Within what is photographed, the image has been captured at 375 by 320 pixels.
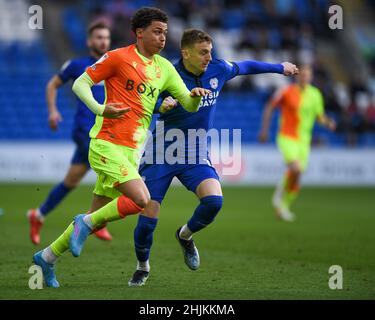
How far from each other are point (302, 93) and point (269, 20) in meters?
12.3

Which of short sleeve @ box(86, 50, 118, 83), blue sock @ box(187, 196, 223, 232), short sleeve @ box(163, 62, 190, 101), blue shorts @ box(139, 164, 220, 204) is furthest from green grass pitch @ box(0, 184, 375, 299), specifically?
short sleeve @ box(86, 50, 118, 83)

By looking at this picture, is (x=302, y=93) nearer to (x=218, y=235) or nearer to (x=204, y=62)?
(x=218, y=235)

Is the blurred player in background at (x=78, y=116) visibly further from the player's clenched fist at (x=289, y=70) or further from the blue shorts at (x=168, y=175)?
the player's clenched fist at (x=289, y=70)

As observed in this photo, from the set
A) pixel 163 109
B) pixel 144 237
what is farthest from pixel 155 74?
pixel 144 237

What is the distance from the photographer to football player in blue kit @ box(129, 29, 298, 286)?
25.0ft

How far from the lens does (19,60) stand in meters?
24.5

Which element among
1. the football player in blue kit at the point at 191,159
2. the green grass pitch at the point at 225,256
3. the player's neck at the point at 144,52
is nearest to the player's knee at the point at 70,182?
the green grass pitch at the point at 225,256

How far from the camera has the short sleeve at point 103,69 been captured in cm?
711

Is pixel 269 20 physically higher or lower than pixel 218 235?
higher

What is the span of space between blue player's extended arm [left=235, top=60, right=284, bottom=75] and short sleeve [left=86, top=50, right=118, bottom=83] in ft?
4.92

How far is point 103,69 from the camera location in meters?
7.14

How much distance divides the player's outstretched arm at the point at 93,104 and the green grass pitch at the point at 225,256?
1.49 m

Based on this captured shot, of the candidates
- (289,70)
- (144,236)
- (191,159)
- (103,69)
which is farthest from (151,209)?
(289,70)
